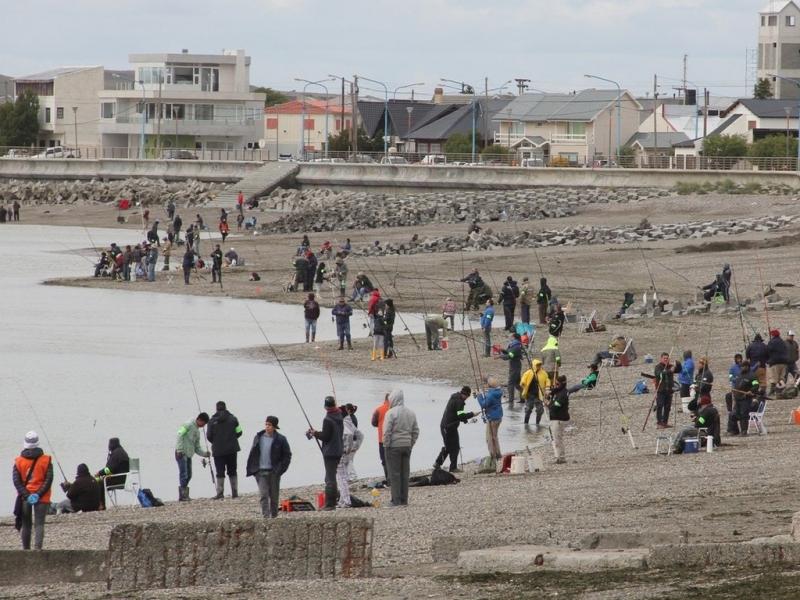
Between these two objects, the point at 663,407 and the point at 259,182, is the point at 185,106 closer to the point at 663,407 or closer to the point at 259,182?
the point at 259,182

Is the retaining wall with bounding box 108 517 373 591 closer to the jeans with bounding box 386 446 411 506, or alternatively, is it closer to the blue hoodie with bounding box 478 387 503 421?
the jeans with bounding box 386 446 411 506

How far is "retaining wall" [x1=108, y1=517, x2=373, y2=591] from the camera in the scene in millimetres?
10086

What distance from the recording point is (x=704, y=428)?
16.9 m

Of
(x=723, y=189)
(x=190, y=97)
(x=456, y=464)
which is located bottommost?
(x=456, y=464)

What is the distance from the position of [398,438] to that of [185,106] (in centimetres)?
8570

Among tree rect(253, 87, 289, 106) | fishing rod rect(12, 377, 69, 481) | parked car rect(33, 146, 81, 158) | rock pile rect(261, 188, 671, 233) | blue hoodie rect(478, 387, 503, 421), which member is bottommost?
fishing rod rect(12, 377, 69, 481)

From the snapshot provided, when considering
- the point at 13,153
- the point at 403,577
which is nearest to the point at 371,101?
the point at 13,153

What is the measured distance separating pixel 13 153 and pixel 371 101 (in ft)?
90.8

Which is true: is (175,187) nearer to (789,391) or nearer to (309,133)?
(309,133)

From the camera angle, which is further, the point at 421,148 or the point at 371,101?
the point at 371,101

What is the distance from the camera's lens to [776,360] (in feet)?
67.7

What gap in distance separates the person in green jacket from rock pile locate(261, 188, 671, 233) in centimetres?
4166

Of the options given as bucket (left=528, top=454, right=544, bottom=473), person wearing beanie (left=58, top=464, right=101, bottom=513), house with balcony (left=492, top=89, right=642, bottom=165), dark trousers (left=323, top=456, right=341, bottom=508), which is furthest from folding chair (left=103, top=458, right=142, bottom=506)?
house with balcony (left=492, top=89, right=642, bottom=165)

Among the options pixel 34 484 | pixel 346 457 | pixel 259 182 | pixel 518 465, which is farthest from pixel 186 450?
pixel 259 182
